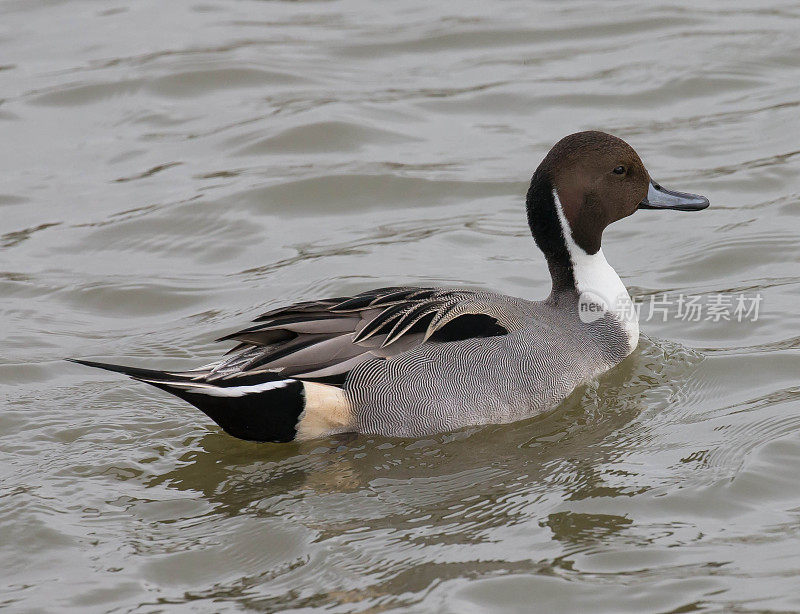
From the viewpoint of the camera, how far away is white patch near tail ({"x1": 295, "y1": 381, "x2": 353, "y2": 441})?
5.82 meters

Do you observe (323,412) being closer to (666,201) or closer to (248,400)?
(248,400)

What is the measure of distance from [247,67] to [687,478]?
6.66 metres

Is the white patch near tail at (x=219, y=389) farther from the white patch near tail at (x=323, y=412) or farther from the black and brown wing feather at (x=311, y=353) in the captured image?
the white patch near tail at (x=323, y=412)

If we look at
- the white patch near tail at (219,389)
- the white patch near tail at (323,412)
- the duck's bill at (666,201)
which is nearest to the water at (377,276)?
the white patch near tail at (323,412)

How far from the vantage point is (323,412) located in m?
5.85

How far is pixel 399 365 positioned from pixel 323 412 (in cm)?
42

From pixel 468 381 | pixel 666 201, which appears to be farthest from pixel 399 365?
pixel 666 201

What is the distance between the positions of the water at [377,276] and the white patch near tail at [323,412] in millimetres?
100

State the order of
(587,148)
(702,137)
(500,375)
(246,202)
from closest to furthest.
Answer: (500,375) < (587,148) < (246,202) < (702,137)

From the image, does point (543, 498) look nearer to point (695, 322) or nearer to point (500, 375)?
point (500, 375)

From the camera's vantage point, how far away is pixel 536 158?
9.36m

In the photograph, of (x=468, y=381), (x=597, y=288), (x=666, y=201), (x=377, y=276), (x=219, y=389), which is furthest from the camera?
(x=377, y=276)

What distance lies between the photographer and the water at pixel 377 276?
4.94 metres

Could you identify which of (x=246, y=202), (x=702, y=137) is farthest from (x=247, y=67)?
(x=702, y=137)
